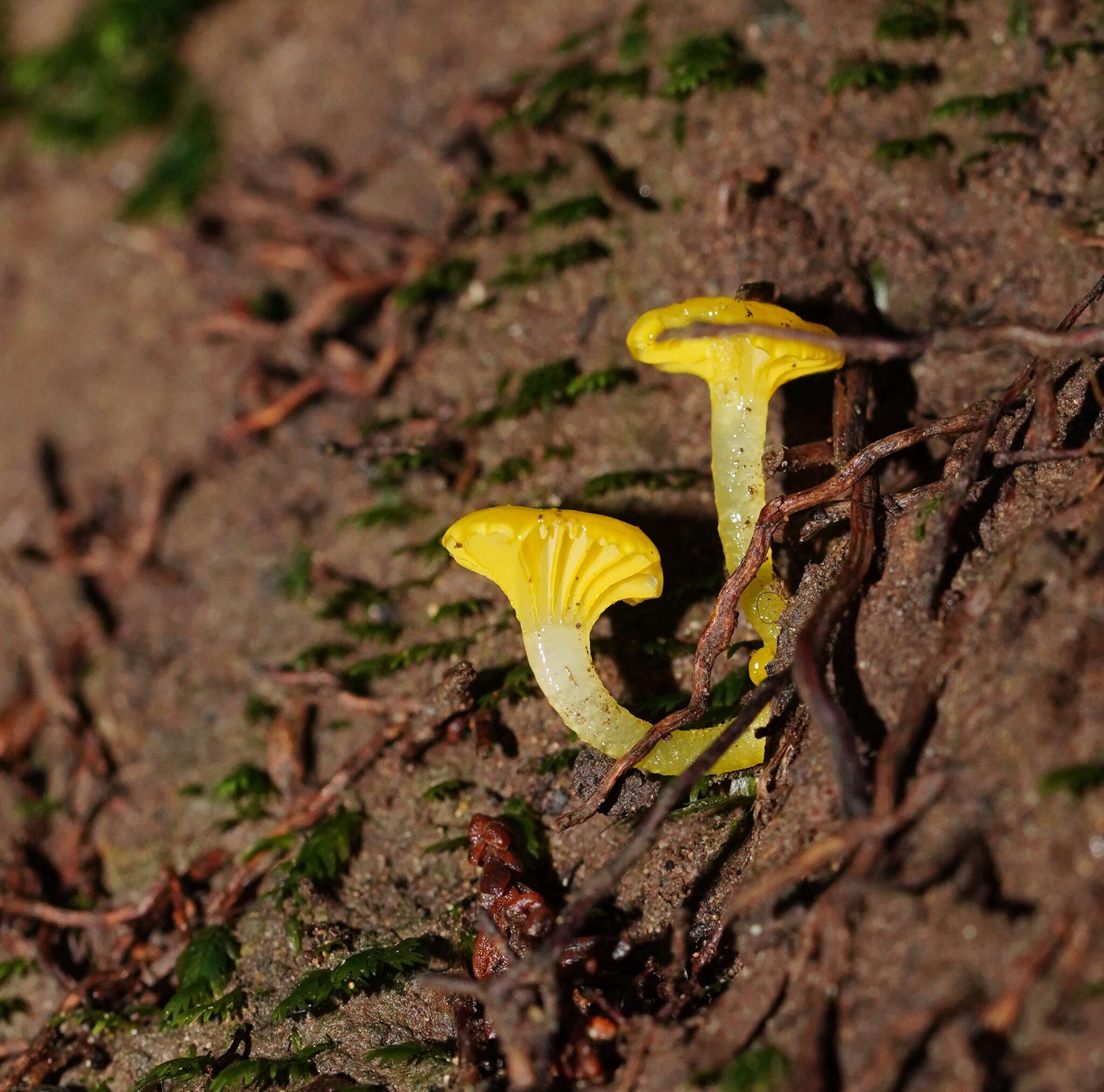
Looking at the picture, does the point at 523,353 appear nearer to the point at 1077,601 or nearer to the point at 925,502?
the point at 925,502

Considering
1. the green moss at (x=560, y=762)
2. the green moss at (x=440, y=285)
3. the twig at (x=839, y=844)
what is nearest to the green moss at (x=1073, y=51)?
the green moss at (x=440, y=285)

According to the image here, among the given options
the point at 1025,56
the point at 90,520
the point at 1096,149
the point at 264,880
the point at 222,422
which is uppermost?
the point at 1025,56

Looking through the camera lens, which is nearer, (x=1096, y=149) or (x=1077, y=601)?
(x=1077, y=601)

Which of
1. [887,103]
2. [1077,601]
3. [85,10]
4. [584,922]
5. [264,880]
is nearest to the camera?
[1077,601]

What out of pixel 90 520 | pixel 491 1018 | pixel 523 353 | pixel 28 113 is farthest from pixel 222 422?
pixel 491 1018

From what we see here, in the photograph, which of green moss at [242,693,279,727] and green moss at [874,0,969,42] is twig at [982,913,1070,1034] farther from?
green moss at [874,0,969,42]

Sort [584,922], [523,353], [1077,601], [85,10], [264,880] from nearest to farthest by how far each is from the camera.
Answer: [1077,601], [584,922], [264,880], [523,353], [85,10]

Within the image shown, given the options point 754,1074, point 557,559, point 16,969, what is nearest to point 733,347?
point 557,559
